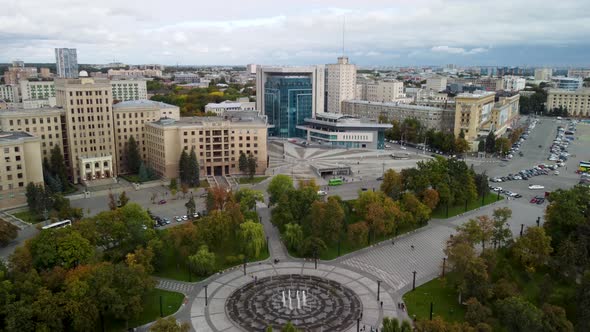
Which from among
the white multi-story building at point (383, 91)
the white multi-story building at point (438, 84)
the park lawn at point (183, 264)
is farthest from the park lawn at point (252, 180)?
the white multi-story building at point (438, 84)

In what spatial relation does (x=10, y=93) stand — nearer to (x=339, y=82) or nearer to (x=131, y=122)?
(x=131, y=122)

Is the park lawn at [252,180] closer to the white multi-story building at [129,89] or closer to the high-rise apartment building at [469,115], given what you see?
the high-rise apartment building at [469,115]

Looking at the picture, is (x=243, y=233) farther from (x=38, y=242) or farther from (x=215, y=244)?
(x=38, y=242)

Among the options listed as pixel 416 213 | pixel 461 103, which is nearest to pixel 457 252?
pixel 416 213

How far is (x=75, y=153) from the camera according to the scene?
63969 millimetres

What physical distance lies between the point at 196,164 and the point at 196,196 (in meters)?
4.85

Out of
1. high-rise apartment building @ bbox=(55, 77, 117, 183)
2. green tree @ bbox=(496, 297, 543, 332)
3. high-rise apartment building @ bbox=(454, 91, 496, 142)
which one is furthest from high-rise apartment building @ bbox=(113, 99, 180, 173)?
high-rise apartment building @ bbox=(454, 91, 496, 142)

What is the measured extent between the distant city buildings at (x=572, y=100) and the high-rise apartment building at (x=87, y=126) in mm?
134635

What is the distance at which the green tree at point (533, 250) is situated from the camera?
3716cm

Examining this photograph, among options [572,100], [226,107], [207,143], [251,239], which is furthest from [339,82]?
[251,239]

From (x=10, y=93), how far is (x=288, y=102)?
3414 inches

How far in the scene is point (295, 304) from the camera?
33875 millimetres

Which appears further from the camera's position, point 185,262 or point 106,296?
point 185,262

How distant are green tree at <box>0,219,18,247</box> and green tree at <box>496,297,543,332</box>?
134 ft
